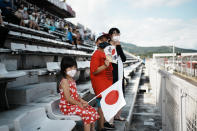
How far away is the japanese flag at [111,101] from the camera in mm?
2158

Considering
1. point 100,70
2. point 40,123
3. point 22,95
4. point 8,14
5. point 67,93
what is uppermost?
point 8,14

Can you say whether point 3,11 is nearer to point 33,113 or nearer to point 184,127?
point 33,113

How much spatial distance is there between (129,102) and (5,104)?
310 centimetres

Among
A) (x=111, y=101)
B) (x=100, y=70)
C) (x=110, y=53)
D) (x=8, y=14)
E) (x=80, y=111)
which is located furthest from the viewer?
(x=8, y=14)

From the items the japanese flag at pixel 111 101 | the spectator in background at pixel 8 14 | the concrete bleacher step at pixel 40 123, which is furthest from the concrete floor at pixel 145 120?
the spectator in background at pixel 8 14

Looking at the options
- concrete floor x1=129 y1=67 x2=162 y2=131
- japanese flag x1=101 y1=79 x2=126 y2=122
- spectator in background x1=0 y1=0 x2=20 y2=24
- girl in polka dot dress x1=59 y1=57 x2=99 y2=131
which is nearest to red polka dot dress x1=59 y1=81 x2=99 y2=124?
girl in polka dot dress x1=59 y1=57 x2=99 y2=131

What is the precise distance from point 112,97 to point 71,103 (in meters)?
0.55

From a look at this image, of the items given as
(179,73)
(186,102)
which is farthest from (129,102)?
(179,73)

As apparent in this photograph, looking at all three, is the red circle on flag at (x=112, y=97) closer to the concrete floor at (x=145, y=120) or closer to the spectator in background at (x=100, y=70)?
the spectator in background at (x=100, y=70)

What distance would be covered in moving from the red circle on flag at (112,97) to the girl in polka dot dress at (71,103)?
231mm

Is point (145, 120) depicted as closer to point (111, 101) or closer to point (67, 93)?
point (111, 101)

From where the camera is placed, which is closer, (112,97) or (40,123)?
(40,123)

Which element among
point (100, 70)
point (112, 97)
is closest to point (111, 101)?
point (112, 97)

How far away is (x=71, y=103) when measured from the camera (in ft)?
6.63
